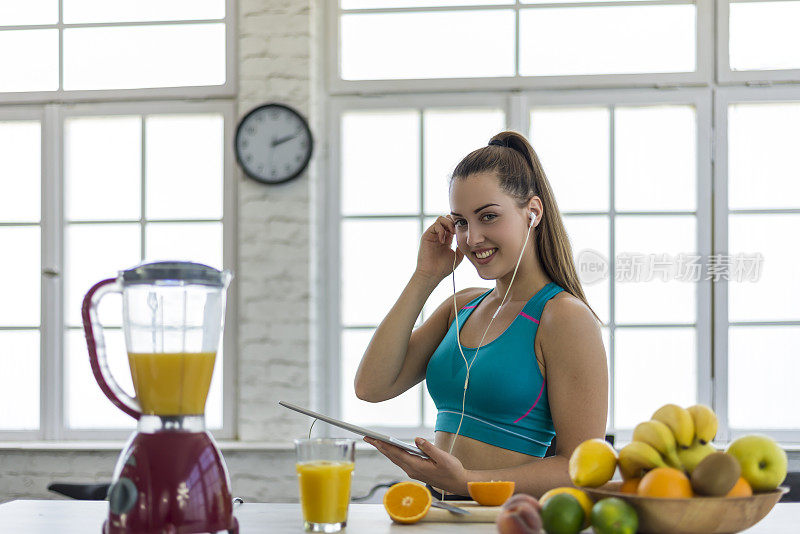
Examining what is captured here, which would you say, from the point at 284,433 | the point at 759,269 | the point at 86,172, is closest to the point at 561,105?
the point at 759,269

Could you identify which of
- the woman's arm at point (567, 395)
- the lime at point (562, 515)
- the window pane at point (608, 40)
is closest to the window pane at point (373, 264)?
the window pane at point (608, 40)

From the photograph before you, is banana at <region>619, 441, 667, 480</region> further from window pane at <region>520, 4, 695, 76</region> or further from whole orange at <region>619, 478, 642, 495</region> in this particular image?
window pane at <region>520, 4, 695, 76</region>

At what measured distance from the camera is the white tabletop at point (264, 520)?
1.09 metres

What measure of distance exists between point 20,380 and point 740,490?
3.22 m

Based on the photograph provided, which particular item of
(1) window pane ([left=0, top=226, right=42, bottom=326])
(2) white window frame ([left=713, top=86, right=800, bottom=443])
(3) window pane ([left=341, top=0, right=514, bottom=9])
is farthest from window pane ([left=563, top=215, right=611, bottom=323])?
(1) window pane ([left=0, top=226, right=42, bottom=326])

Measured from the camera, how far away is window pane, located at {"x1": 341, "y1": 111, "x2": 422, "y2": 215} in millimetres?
3350

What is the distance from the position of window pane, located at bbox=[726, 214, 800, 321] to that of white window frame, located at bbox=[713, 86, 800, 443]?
33 mm

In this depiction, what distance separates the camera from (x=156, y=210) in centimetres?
340

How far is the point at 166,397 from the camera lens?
3.13 feet

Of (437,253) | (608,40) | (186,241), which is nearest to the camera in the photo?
(437,253)

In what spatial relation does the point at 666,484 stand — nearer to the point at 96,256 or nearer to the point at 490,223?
the point at 490,223

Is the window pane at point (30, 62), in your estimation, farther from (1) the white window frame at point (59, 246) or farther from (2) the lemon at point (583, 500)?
(2) the lemon at point (583, 500)

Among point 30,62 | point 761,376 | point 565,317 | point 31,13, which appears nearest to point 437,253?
point 565,317

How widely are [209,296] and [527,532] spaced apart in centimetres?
48
